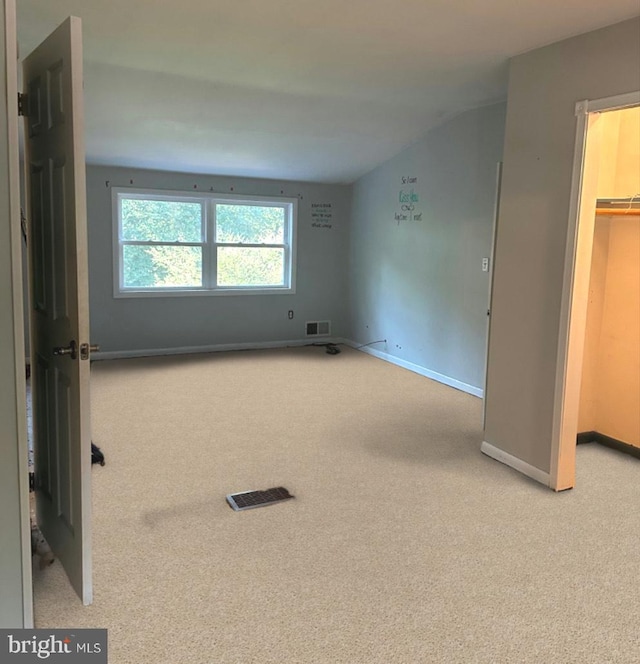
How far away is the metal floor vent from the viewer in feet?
9.00

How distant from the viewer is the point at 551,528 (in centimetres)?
260

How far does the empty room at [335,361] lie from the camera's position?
186 centimetres

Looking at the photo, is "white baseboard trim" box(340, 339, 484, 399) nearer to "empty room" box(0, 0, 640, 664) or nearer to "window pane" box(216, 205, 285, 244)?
"empty room" box(0, 0, 640, 664)

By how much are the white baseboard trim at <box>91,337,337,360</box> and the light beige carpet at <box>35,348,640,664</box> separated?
6.17ft

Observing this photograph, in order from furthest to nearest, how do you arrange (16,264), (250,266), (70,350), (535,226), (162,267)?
(250,266)
(162,267)
(535,226)
(70,350)
(16,264)

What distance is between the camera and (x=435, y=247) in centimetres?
527

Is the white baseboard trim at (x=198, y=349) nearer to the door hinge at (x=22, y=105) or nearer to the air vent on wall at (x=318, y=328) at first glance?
the air vent on wall at (x=318, y=328)

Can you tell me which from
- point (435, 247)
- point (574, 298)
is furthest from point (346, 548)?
point (435, 247)

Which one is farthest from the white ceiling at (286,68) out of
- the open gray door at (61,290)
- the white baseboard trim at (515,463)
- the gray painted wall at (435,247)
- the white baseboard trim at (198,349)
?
the white baseboard trim at (515,463)

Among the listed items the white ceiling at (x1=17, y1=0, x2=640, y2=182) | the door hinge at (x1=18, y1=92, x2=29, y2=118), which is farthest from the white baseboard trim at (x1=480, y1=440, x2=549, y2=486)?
the door hinge at (x1=18, y1=92, x2=29, y2=118)

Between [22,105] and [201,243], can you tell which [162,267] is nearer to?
[201,243]

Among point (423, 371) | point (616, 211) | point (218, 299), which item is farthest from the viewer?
point (218, 299)

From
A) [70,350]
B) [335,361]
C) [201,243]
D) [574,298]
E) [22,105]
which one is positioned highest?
[22,105]

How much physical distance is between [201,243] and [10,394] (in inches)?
188
